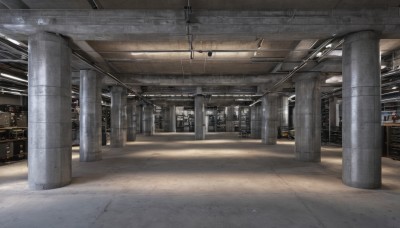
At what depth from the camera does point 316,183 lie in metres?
7.56

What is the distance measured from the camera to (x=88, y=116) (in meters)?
12.3

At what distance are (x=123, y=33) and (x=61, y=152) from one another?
3.85 meters

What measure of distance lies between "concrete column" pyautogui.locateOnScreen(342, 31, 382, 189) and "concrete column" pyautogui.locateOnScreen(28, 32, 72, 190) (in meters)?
8.36

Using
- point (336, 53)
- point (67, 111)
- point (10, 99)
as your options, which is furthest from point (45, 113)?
point (10, 99)

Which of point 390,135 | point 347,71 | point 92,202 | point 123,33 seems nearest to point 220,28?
point 123,33

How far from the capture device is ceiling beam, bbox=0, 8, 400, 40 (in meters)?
6.95

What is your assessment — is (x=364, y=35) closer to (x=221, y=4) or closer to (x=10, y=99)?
(x=221, y=4)

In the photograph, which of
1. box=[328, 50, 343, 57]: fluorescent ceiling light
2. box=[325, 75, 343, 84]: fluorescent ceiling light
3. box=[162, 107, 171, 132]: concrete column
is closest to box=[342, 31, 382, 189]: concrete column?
box=[328, 50, 343, 57]: fluorescent ceiling light

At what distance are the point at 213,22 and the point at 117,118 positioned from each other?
14.0m

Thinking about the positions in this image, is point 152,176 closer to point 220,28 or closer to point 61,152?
point 61,152

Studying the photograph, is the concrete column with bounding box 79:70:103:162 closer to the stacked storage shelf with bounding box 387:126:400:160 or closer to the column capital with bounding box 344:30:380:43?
the column capital with bounding box 344:30:380:43

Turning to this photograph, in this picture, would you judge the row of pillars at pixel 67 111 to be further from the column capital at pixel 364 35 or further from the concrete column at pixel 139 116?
the concrete column at pixel 139 116

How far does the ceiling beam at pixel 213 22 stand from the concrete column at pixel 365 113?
50 centimetres

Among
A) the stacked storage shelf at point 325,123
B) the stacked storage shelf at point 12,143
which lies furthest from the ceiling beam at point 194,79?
the stacked storage shelf at point 325,123
